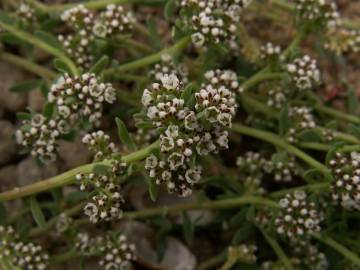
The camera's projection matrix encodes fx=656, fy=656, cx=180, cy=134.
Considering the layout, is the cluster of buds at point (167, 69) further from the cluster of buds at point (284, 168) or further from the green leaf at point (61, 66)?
the cluster of buds at point (284, 168)

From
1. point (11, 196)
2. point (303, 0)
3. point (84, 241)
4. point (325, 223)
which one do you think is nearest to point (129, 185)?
point (84, 241)

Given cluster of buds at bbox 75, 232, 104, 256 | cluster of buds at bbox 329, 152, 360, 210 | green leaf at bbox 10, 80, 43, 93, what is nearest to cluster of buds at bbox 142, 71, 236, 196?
cluster of buds at bbox 329, 152, 360, 210

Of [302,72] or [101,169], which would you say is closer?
[101,169]

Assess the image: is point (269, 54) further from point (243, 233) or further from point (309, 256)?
point (309, 256)

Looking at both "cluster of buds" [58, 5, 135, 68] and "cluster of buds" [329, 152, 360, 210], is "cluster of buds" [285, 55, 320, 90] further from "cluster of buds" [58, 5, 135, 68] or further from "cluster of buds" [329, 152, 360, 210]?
"cluster of buds" [58, 5, 135, 68]

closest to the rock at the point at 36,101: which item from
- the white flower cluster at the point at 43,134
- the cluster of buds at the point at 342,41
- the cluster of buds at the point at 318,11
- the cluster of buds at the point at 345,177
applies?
the white flower cluster at the point at 43,134

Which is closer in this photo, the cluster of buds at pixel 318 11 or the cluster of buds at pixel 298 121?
the cluster of buds at pixel 298 121

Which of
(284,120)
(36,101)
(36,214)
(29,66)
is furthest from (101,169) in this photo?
(36,101)
